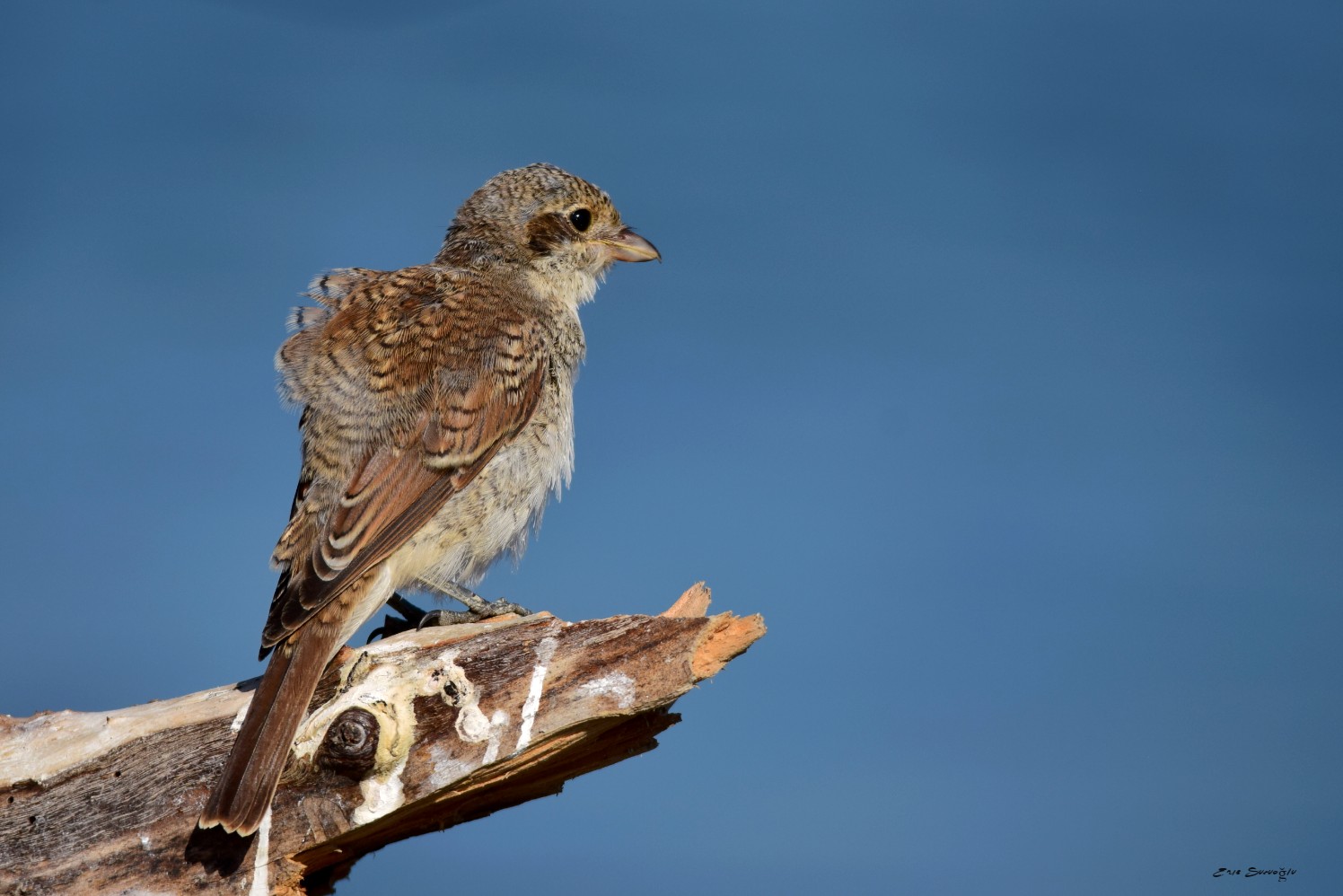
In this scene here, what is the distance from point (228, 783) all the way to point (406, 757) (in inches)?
24.6

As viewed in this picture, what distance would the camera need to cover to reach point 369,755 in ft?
14.2

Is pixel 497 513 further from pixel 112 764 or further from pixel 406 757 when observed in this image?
pixel 112 764

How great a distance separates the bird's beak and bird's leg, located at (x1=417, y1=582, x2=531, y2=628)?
2419mm

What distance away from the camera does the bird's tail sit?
417cm

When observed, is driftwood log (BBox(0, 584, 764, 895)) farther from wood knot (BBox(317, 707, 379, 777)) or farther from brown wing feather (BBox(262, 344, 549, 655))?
brown wing feather (BBox(262, 344, 549, 655))

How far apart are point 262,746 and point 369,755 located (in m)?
0.38

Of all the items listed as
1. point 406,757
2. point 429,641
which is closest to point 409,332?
point 429,641

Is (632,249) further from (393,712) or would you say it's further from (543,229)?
(393,712)

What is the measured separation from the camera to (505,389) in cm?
551

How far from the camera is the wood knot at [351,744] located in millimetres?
4328

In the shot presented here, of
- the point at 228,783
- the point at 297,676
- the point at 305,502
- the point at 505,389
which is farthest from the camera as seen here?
the point at 505,389

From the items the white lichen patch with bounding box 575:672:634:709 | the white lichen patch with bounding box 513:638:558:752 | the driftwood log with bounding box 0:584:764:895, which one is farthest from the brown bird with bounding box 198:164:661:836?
the white lichen patch with bounding box 575:672:634:709

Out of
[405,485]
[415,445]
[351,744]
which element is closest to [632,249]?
[415,445]

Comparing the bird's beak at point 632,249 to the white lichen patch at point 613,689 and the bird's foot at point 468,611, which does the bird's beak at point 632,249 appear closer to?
the bird's foot at point 468,611
